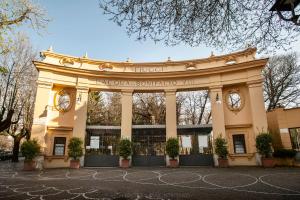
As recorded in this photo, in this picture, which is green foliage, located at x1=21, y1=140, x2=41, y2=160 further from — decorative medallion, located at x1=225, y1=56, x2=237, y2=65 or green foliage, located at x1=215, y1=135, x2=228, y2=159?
decorative medallion, located at x1=225, y1=56, x2=237, y2=65

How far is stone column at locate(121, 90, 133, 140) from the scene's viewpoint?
1700cm

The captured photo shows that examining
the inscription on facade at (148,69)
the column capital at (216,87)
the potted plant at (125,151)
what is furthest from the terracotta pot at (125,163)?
the column capital at (216,87)

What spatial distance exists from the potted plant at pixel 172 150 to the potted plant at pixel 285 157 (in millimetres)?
7334

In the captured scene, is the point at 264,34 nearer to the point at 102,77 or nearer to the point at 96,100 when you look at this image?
the point at 102,77

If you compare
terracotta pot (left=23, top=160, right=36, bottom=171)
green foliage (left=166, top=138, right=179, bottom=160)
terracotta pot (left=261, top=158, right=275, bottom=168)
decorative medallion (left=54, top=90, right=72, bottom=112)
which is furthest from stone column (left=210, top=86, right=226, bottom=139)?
terracotta pot (left=23, top=160, right=36, bottom=171)

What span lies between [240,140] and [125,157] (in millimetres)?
9696

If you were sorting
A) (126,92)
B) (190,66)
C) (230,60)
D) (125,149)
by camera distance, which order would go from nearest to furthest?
(125,149) < (230,60) < (126,92) < (190,66)

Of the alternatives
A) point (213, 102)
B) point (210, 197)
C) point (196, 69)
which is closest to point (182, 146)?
point (213, 102)

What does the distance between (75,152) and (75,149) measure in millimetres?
228

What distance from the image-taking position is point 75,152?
601 inches

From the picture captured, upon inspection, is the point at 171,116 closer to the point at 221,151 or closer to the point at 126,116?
the point at 126,116

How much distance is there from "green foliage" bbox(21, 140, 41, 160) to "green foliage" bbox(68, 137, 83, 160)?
2.30m

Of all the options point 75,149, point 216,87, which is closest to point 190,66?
point 216,87

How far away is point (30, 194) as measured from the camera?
23.6 feet
